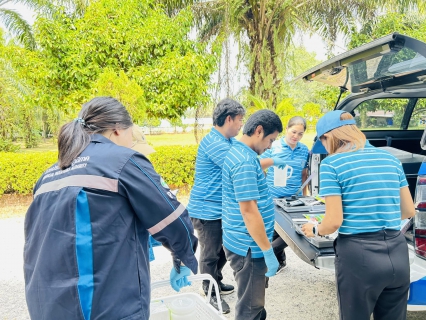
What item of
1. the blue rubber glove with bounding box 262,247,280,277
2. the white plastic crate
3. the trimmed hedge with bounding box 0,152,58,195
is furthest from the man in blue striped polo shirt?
the trimmed hedge with bounding box 0,152,58,195

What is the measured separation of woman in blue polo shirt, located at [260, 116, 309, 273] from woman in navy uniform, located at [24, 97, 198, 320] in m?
2.44

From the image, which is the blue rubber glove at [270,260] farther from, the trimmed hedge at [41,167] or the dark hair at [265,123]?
the trimmed hedge at [41,167]

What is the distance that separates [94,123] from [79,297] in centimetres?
68

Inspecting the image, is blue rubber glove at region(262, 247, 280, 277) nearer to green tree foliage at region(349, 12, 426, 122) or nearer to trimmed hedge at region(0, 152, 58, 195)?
trimmed hedge at region(0, 152, 58, 195)

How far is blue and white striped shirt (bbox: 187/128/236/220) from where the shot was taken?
300 centimetres

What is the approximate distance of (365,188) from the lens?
1.78m

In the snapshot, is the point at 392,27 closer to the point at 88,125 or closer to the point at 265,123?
the point at 265,123

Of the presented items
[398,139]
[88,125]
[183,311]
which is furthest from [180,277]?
[398,139]

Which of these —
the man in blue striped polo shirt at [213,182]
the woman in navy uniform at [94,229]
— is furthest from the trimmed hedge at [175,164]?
the woman in navy uniform at [94,229]

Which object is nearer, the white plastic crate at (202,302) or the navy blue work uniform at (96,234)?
the navy blue work uniform at (96,234)

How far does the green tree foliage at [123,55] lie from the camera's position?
8.72 meters

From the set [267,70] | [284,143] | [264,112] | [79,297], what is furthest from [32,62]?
[79,297]

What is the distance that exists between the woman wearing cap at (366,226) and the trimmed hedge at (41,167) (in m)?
6.92

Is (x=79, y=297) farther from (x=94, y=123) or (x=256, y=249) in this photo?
(x=256, y=249)
